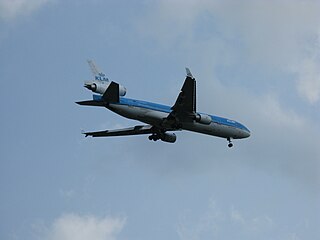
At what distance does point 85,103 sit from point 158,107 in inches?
376

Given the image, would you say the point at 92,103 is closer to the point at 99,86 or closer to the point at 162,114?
the point at 99,86

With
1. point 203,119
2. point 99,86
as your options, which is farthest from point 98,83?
point 203,119

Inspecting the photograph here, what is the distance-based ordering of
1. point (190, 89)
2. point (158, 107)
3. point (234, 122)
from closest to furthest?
point (190, 89)
point (158, 107)
point (234, 122)

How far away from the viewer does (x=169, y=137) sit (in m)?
104

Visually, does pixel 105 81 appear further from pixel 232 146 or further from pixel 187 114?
pixel 232 146

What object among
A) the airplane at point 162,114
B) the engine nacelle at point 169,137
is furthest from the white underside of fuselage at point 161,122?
the engine nacelle at point 169,137

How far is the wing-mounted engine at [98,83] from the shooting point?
297 feet

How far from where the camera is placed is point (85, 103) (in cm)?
9075

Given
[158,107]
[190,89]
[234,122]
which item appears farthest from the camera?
[234,122]

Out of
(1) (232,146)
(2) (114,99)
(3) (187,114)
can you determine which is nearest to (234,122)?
(1) (232,146)

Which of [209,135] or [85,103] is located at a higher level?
[209,135]

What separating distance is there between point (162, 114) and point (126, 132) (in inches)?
401

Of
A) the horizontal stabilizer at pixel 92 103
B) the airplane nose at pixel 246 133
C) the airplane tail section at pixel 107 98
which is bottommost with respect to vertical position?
the horizontal stabilizer at pixel 92 103

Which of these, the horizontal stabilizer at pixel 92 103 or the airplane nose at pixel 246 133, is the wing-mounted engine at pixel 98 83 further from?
the airplane nose at pixel 246 133
